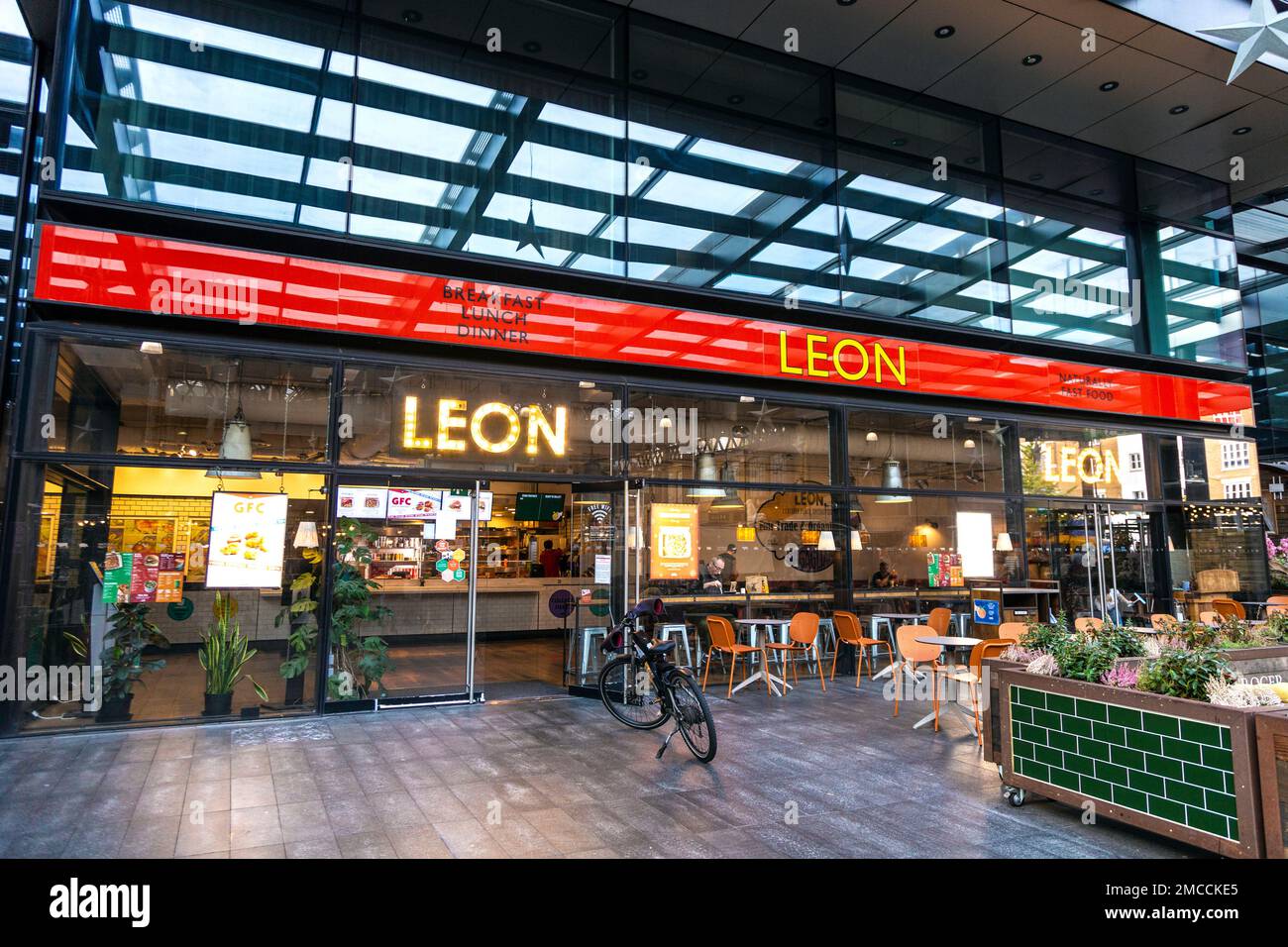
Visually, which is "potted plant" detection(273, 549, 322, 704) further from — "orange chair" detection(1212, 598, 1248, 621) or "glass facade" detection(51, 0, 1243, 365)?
"orange chair" detection(1212, 598, 1248, 621)

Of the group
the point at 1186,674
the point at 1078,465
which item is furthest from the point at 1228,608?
the point at 1186,674

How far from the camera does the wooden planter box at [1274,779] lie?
126 inches

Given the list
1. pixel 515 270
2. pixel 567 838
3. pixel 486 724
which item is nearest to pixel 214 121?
pixel 515 270

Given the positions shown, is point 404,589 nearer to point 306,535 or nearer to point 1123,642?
point 306,535

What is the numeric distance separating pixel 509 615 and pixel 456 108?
6938mm

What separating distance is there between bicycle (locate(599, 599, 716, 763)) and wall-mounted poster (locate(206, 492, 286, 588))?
318 cm

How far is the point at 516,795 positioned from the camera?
4508mm

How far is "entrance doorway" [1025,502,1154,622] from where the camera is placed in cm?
1117

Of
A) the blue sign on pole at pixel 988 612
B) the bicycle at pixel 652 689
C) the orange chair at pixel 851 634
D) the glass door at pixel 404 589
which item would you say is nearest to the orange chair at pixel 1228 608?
the blue sign on pole at pixel 988 612

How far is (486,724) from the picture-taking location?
21.2 ft

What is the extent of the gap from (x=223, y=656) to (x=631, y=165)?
22.1 ft

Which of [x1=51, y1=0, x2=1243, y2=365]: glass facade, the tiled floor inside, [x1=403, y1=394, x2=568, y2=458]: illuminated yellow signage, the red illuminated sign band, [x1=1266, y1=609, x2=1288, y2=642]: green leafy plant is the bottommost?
the tiled floor inside

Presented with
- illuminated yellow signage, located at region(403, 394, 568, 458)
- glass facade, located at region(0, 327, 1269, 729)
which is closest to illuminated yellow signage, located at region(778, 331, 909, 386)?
glass facade, located at region(0, 327, 1269, 729)

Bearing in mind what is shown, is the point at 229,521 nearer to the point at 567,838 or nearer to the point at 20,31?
the point at 567,838
